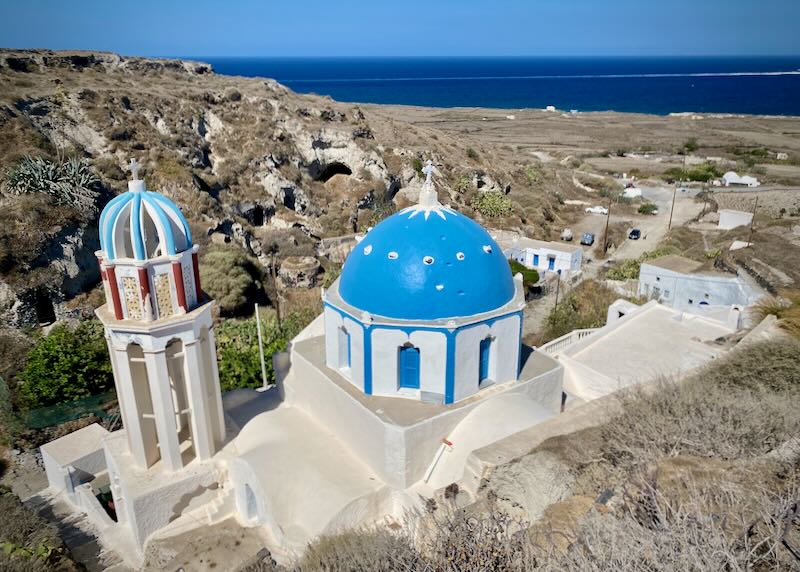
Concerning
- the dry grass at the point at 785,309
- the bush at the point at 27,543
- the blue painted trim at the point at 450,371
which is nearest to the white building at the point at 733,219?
the dry grass at the point at 785,309

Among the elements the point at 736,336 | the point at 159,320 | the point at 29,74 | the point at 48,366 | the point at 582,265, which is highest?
the point at 29,74

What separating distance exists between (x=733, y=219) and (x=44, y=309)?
41.5 metres

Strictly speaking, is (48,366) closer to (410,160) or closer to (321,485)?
(321,485)

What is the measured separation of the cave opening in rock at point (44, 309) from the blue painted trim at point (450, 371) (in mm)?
18600

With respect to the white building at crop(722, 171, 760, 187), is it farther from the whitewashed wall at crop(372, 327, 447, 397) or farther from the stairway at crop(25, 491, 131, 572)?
the stairway at crop(25, 491, 131, 572)

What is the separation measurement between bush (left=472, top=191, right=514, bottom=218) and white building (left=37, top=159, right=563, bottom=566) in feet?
98.0

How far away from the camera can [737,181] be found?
53.8 meters

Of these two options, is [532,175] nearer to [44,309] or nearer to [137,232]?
[44,309]

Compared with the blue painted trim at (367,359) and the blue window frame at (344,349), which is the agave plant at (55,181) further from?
the blue painted trim at (367,359)

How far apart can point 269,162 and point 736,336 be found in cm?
2912

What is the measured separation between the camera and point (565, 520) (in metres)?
6.68

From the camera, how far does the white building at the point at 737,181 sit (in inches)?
2092

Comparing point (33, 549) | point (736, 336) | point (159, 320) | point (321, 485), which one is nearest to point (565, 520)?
point (321, 485)

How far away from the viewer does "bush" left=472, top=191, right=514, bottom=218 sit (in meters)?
40.3
